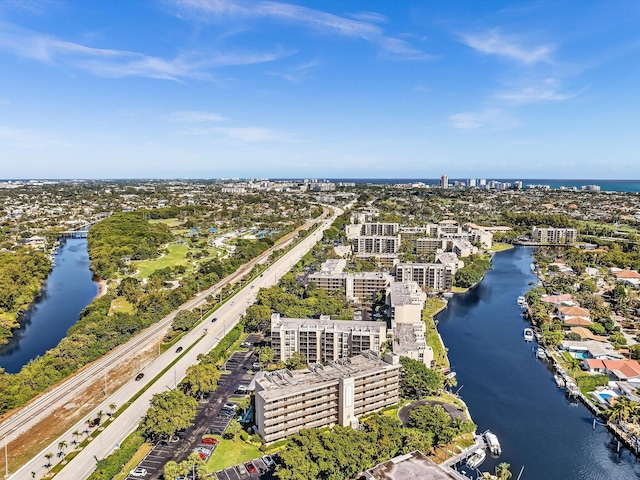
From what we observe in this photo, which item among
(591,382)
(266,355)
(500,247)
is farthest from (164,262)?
(500,247)

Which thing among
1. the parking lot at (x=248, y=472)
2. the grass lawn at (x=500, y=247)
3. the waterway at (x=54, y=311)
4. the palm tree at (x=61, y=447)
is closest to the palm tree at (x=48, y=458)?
the palm tree at (x=61, y=447)

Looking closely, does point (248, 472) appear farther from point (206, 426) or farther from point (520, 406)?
point (520, 406)

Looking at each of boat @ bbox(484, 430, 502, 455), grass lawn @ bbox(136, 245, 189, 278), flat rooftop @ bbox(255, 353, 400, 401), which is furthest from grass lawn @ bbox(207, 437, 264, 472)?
grass lawn @ bbox(136, 245, 189, 278)

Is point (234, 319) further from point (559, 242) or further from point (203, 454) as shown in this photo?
point (559, 242)

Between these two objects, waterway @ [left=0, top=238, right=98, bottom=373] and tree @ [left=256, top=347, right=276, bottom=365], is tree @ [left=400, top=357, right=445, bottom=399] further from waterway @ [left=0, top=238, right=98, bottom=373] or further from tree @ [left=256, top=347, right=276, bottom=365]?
waterway @ [left=0, top=238, right=98, bottom=373]

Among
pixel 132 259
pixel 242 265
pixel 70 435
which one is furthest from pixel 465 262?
pixel 70 435
